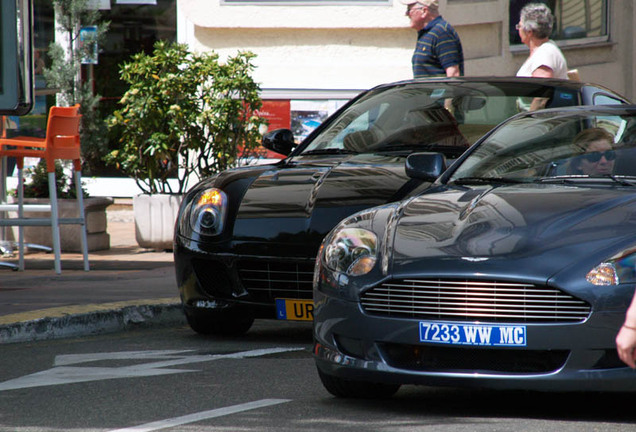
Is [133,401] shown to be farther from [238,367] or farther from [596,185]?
[596,185]

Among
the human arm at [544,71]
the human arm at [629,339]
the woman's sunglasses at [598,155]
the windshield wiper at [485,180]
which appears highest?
the human arm at [544,71]

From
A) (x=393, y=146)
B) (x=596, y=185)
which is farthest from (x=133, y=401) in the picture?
(x=393, y=146)

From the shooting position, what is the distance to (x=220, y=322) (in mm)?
7363

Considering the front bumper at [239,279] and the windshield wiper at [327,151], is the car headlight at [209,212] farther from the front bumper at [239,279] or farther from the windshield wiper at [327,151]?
the windshield wiper at [327,151]

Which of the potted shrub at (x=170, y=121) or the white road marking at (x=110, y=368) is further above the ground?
the potted shrub at (x=170, y=121)

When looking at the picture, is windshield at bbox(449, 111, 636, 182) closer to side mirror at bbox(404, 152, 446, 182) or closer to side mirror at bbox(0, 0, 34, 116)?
side mirror at bbox(404, 152, 446, 182)

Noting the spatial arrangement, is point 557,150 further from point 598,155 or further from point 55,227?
point 55,227

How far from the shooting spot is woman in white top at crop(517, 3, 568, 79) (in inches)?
401

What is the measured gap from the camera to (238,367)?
6.26 metres

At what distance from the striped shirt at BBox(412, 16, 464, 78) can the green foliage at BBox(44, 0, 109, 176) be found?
381cm

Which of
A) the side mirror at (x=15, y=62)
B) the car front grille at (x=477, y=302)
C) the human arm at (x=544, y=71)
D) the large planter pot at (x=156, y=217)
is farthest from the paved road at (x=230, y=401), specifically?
the large planter pot at (x=156, y=217)

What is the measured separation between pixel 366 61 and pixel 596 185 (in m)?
8.10

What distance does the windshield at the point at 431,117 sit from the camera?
793 cm

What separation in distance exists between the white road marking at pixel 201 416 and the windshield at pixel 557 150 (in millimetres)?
1574
